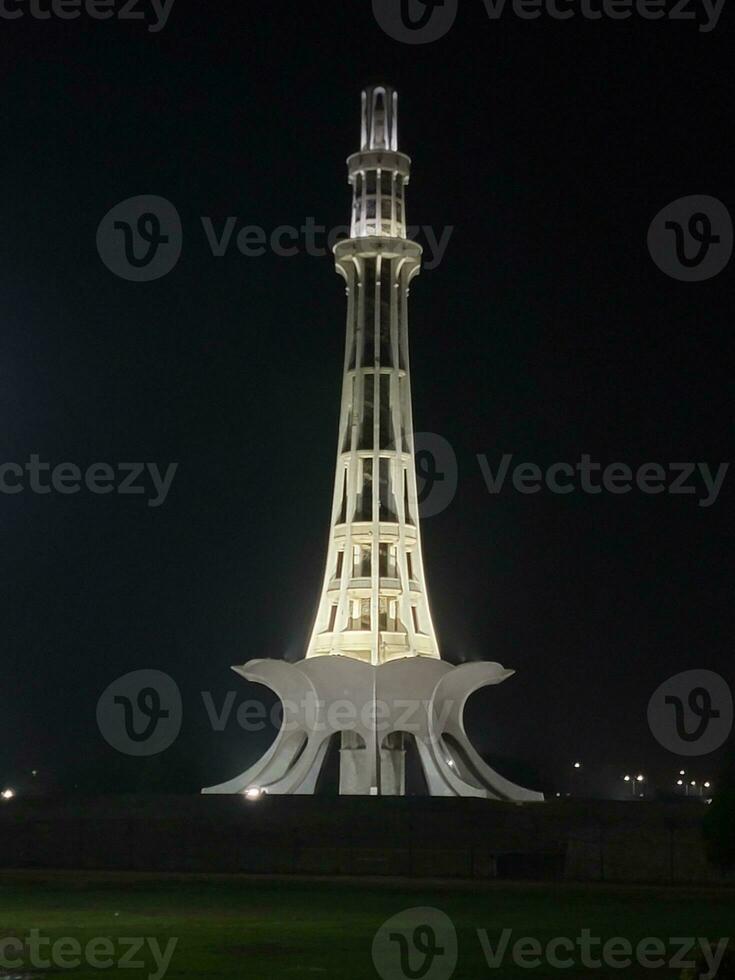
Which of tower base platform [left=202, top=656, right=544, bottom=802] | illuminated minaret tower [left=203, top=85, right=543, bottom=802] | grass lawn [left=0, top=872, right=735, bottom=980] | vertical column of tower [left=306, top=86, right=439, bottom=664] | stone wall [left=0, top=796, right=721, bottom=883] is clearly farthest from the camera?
vertical column of tower [left=306, top=86, right=439, bottom=664]

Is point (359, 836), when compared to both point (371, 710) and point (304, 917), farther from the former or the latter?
point (304, 917)

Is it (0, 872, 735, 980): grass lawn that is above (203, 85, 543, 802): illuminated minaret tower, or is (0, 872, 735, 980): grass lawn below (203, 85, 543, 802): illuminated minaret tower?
below

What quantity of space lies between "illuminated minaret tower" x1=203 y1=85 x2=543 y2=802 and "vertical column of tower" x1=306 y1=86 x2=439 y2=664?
0.04 meters

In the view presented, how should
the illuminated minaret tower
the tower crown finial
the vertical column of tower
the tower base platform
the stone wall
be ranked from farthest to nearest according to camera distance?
the tower crown finial → the vertical column of tower → the illuminated minaret tower → the tower base platform → the stone wall

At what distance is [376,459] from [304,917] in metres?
20.1

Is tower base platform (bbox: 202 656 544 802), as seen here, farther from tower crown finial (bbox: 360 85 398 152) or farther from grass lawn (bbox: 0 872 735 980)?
tower crown finial (bbox: 360 85 398 152)

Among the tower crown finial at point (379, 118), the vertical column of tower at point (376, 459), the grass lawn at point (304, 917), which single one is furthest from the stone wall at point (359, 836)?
the tower crown finial at point (379, 118)

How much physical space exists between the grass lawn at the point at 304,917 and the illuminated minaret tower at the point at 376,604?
1098cm

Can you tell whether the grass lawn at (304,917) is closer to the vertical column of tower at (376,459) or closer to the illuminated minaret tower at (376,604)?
the illuminated minaret tower at (376,604)

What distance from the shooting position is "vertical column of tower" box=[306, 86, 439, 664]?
35.5 m

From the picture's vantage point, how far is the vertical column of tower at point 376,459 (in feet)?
117

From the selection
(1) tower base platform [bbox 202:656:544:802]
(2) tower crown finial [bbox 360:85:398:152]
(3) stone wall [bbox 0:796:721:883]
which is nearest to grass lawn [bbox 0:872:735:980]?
(3) stone wall [bbox 0:796:721:883]

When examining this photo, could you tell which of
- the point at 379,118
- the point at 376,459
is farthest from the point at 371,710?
the point at 379,118

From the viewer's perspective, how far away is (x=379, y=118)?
3822 centimetres
